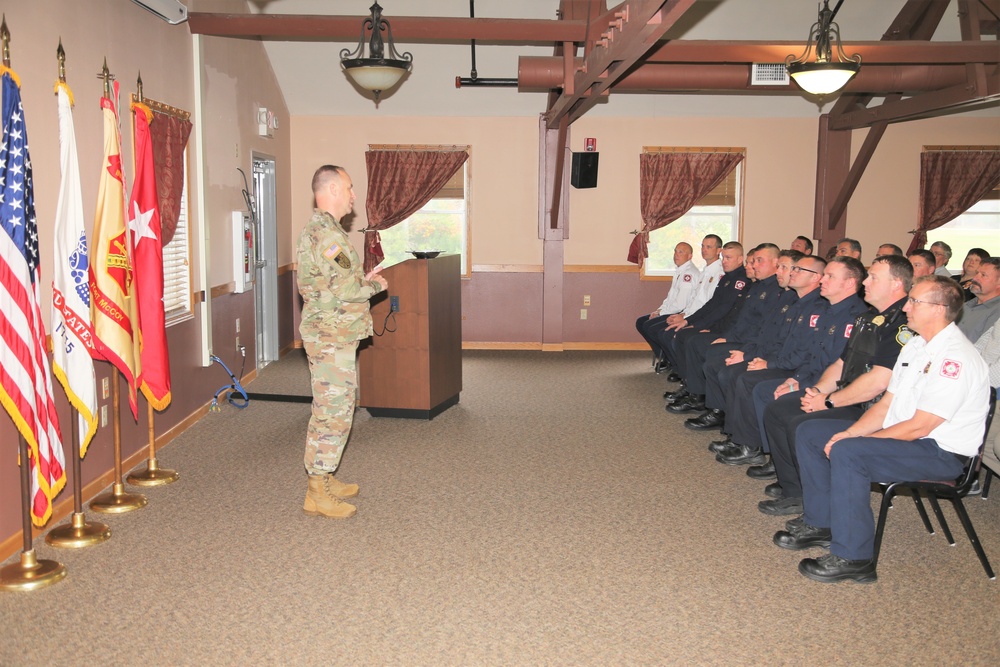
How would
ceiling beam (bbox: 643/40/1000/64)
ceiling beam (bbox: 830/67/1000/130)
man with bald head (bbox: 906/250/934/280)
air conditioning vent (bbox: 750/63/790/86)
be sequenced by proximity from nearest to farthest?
man with bald head (bbox: 906/250/934/280) → ceiling beam (bbox: 643/40/1000/64) → ceiling beam (bbox: 830/67/1000/130) → air conditioning vent (bbox: 750/63/790/86)

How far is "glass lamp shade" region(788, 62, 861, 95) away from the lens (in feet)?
16.4

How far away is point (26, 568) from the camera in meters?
3.32

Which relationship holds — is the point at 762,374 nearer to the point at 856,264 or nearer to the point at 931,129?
the point at 856,264

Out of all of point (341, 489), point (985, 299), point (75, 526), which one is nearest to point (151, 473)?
point (75, 526)

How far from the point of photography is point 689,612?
10.3ft

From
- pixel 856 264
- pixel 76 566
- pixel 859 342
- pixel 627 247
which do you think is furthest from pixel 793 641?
pixel 627 247

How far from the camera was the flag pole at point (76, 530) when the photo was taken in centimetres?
366

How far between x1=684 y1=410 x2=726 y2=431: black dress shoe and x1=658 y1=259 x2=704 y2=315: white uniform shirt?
6.37 ft

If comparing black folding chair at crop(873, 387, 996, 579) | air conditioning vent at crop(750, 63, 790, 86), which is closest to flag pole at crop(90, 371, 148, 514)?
black folding chair at crop(873, 387, 996, 579)

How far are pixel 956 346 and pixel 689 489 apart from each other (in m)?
1.71

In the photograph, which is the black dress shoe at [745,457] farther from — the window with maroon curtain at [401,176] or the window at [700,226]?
the window with maroon curtain at [401,176]

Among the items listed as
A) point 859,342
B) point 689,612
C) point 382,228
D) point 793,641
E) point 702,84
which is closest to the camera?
point 793,641

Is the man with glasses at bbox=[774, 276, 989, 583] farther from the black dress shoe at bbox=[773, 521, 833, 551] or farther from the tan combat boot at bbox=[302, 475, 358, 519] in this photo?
the tan combat boot at bbox=[302, 475, 358, 519]

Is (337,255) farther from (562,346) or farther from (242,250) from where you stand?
(562,346)
